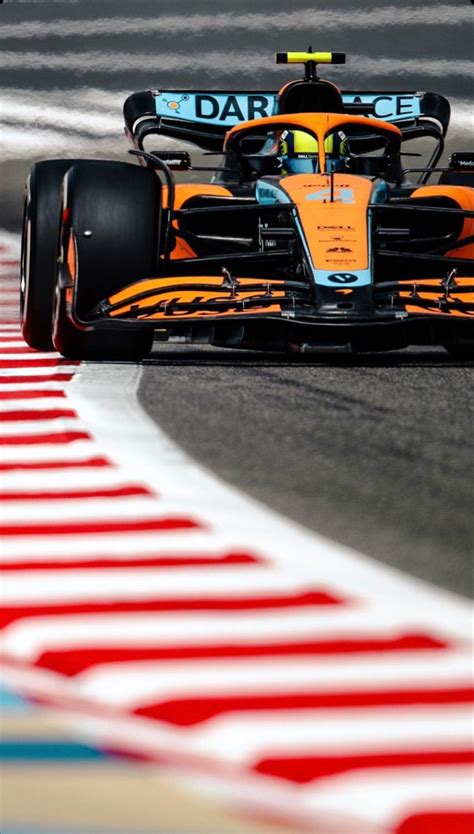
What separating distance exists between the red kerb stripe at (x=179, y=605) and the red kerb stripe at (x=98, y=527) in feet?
2.07

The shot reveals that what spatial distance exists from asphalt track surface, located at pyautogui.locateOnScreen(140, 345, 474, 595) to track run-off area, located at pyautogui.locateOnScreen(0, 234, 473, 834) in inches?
5.3

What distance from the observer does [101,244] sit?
6.60 m

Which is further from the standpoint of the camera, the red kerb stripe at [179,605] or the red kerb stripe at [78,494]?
the red kerb stripe at [78,494]

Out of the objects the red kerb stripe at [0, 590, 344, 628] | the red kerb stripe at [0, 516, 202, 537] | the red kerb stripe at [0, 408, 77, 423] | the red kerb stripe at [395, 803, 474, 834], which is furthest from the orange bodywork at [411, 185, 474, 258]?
the red kerb stripe at [395, 803, 474, 834]

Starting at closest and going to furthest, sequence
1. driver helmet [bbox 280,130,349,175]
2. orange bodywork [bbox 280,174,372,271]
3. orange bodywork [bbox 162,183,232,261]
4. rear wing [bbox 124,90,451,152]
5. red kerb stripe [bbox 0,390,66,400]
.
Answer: red kerb stripe [bbox 0,390,66,400], orange bodywork [bbox 280,174,372,271], orange bodywork [bbox 162,183,232,261], driver helmet [bbox 280,130,349,175], rear wing [bbox 124,90,451,152]

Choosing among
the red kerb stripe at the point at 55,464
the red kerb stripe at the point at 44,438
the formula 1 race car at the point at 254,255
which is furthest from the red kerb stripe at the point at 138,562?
the formula 1 race car at the point at 254,255

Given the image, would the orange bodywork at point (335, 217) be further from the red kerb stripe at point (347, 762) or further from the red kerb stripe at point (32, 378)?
the red kerb stripe at point (347, 762)

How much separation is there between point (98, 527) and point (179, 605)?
2.50ft

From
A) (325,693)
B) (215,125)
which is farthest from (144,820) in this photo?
(215,125)

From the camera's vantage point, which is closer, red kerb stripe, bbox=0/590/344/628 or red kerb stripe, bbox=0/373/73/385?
red kerb stripe, bbox=0/590/344/628

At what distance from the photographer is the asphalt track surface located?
3.69 meters

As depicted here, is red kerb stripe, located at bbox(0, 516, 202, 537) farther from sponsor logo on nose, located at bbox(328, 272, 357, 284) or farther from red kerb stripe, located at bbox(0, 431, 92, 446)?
sponsor logo on nose, located at bbox(328, 272, 357, 284)

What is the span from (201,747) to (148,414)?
10.3 feet

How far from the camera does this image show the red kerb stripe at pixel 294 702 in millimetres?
2512
